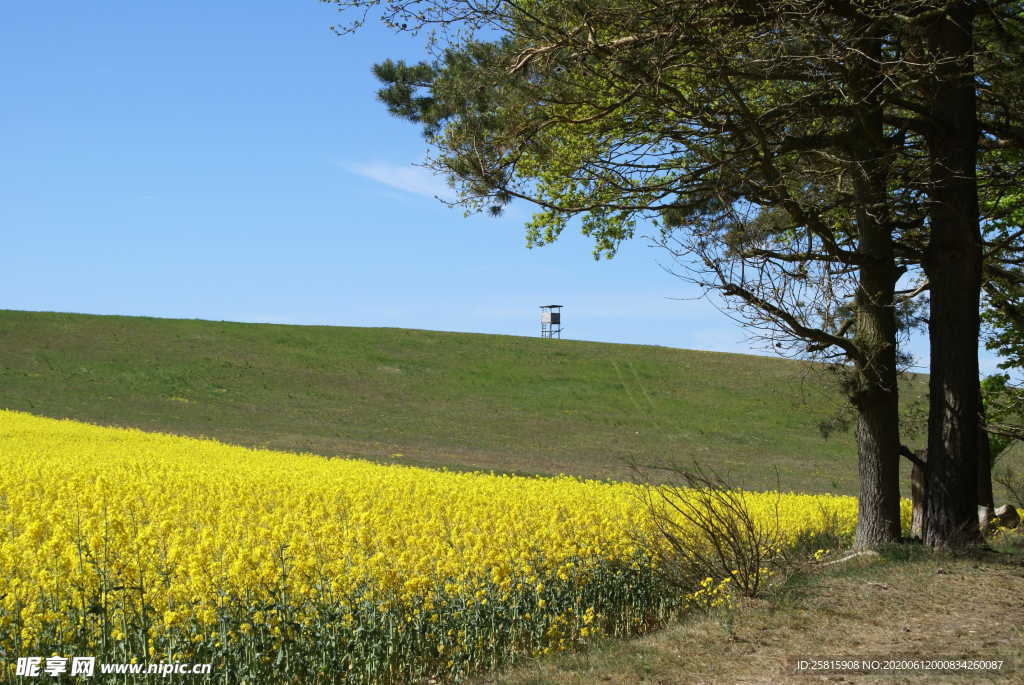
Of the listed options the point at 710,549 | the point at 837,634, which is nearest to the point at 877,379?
the point at 710,549

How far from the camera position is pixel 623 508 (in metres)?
13.8

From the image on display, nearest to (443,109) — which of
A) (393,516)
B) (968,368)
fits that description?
(393,516)

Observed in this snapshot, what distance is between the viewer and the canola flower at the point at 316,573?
6.83 meters

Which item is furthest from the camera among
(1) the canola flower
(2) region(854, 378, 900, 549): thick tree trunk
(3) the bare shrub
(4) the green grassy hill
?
(4) the green grassy hill

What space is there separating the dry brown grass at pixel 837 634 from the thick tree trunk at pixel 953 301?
103cm

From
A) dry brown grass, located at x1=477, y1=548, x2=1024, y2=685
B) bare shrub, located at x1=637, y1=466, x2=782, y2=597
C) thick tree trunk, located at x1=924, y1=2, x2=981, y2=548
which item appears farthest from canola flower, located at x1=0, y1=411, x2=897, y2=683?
thick tree trunk, located at x1=924, y1=2, x2=981, y2=548

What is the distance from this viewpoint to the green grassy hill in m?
32.6

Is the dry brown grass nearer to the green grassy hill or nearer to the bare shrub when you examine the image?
the bare shrub

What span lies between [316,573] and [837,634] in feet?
15.5

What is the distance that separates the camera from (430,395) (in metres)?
45.2

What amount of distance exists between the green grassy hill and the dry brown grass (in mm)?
17507

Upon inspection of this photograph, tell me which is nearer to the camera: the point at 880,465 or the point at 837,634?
the point at 837,634

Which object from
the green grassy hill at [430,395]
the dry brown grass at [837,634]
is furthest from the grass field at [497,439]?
the green grassy hill at [430,395]

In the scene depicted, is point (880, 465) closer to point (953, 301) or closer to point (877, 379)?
point (877, 379)
